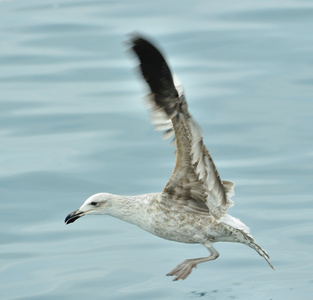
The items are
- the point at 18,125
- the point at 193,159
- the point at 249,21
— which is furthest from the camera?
the point at 249,21

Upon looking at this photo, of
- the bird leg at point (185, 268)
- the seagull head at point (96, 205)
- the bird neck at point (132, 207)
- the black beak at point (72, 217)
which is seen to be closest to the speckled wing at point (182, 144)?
the bird neck at point (132, 207)

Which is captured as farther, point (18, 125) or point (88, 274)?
point (18, 125)

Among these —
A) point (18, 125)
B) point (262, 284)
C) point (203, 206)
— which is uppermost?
point (18, 125)

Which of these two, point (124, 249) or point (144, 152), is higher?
point (144, 152)

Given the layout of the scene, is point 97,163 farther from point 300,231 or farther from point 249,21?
point 249,21

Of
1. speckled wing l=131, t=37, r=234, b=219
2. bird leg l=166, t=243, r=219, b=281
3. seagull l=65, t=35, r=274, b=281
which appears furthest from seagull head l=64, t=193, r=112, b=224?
bird leg l=166, t=243, r=219, b=281

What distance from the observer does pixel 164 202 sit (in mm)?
10117

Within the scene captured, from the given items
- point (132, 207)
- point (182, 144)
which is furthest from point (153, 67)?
point (132, 207)

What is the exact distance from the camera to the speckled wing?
8688mm

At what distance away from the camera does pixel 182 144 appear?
30.1ft

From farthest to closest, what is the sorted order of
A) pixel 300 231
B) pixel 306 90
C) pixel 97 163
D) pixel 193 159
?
pixel 306 90 < pixel 97 163 < pixel 300 231 < pixel 193 159

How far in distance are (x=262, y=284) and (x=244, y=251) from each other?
0.68 metres

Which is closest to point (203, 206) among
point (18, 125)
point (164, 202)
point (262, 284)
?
point (164, 202)

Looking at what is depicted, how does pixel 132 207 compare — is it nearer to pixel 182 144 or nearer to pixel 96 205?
pixel 96 205
